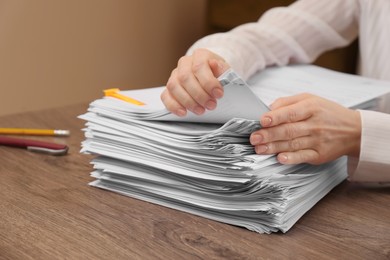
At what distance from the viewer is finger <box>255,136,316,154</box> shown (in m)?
0.71

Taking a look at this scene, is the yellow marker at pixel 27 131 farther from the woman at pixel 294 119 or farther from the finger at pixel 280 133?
the finger at pixel 280 133

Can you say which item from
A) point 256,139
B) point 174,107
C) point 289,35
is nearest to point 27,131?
point 174,107

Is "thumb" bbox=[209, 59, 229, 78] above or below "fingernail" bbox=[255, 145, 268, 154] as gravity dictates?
above

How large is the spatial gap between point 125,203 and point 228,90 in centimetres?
19

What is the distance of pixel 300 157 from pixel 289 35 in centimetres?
65

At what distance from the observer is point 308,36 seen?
1374 mm

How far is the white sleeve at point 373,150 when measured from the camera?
0.82 m

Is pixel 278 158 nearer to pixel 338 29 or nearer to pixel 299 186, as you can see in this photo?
pixel 299 186

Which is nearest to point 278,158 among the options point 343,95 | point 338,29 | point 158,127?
point 158,127

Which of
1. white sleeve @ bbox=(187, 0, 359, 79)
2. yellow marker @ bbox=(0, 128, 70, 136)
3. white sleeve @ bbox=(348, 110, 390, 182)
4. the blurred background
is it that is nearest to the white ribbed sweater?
white sleeve @ bbox=(187, 0, 359, 79)

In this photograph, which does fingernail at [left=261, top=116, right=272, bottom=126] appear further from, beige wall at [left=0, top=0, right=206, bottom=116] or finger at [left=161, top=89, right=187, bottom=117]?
beige wall at [left=0, top=0, right=206, bottom=116]

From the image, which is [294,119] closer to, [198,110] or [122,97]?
[198,110]

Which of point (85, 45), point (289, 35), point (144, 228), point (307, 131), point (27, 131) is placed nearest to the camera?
point (144, 228)

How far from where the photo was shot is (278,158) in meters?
0.72
